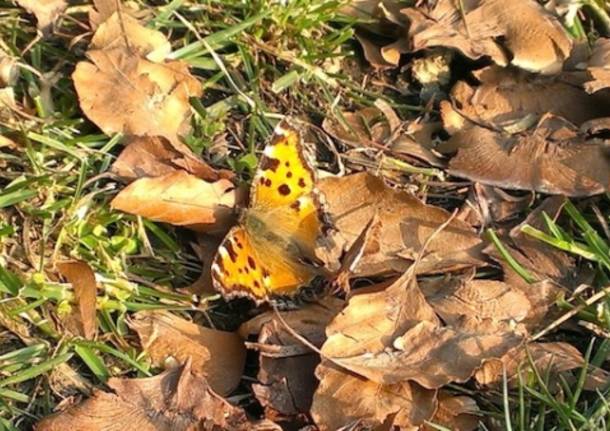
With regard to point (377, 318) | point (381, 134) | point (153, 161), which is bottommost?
point (377, 318)

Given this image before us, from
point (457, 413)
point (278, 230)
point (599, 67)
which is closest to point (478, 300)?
point (457, 413)

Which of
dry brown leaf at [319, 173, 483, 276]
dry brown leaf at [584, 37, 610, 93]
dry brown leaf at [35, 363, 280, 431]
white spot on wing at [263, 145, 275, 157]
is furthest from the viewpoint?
dry brown leaf at [584, 37, 610, 93]

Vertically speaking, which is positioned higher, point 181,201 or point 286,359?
point 181,201

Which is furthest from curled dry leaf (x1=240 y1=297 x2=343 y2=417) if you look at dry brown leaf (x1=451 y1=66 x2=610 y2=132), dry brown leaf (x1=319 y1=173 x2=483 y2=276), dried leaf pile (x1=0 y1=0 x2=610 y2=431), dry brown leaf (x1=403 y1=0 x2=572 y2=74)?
dry brown leaf (x1=403 y1=0 x2=572 y2=74)

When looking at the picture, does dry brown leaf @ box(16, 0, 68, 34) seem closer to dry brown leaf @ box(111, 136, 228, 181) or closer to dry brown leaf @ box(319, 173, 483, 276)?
dry brown leaf @ box(111, 136, 228, 181)

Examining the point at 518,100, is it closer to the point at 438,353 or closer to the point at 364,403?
the point at 438,353
